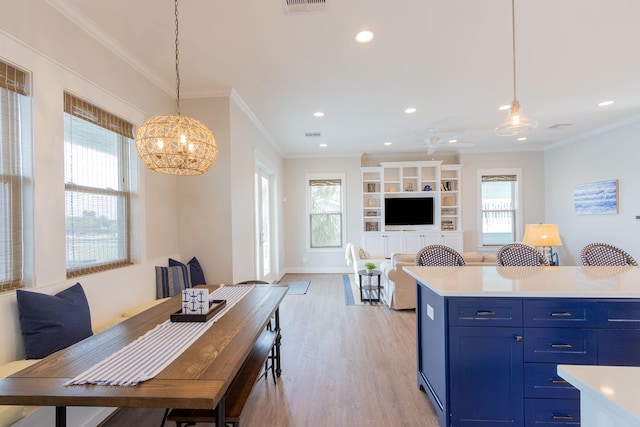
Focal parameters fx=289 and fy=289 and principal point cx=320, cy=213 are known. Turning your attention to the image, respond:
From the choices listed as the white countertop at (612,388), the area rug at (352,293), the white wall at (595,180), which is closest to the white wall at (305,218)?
the area rug at (352,293)

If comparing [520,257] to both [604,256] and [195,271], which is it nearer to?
[604,256]

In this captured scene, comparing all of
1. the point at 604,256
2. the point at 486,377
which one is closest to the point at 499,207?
the point at 604,256

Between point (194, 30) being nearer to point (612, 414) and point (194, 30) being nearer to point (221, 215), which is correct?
point (221, 215)

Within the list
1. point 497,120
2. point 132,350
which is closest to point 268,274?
point 132,350

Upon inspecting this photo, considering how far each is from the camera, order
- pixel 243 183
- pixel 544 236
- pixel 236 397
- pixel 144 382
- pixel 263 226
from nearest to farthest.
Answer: pixel 144 382 < pixel 236 397 < pixel 243 183 < pixel 544 236 < pixel 263 226

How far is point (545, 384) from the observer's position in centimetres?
176

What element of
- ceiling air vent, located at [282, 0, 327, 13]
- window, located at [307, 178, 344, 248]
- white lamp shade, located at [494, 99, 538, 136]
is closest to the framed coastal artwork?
white lamp shade, located at [494, 99, 538, 136]

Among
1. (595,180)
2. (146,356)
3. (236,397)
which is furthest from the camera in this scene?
(595,180)

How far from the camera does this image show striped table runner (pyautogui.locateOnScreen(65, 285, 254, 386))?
1102 millimetres

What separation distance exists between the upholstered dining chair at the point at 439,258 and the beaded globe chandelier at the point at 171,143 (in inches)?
92.5

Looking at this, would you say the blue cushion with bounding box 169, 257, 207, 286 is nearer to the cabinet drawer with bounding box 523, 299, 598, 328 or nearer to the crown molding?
the crown molding

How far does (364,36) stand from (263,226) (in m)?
3.92

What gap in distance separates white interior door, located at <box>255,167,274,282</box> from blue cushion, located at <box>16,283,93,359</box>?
3009 mm

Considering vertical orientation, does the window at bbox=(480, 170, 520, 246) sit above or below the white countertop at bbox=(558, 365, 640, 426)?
above
